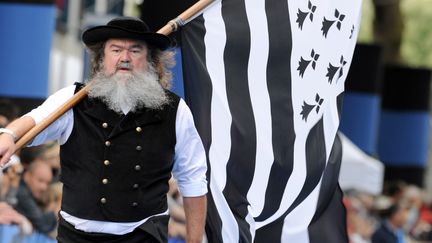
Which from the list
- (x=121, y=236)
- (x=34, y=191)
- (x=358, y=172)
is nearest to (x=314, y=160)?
(x=121, y=236)

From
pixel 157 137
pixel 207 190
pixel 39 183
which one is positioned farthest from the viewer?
pixel 39 183

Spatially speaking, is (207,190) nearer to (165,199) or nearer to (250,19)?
(165,199)

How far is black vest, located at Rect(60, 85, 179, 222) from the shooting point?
596cm

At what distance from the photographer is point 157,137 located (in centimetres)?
604

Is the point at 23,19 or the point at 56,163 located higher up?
the point at 23,19

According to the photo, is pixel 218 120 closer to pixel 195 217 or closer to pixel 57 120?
pixel 195 217

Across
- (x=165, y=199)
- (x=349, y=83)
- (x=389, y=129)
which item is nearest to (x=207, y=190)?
(x=165, y=199)

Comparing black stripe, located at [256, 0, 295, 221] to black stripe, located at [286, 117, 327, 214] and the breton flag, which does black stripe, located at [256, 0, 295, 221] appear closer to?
the breton flag

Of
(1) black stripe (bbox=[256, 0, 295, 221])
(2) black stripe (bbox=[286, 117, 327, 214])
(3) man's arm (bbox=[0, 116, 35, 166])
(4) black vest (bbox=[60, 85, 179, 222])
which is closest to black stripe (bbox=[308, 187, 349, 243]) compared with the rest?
(2) black stripe (bbox=[286, 117, 327, 214])

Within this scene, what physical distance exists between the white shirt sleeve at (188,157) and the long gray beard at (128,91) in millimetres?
127

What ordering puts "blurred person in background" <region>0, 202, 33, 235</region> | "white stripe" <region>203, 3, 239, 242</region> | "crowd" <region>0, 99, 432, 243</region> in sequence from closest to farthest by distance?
"white stripe" <region>203, 3, 239, 242</region>
"blurred person in background" <region>0, 202, 33, 235</region>
"crowd" <region>0, 99, 432, 243</region>

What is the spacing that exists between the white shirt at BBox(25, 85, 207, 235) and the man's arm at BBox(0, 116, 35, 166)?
0.04 meters

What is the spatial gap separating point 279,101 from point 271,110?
0.08m

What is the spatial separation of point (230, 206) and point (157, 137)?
0.99 metres
